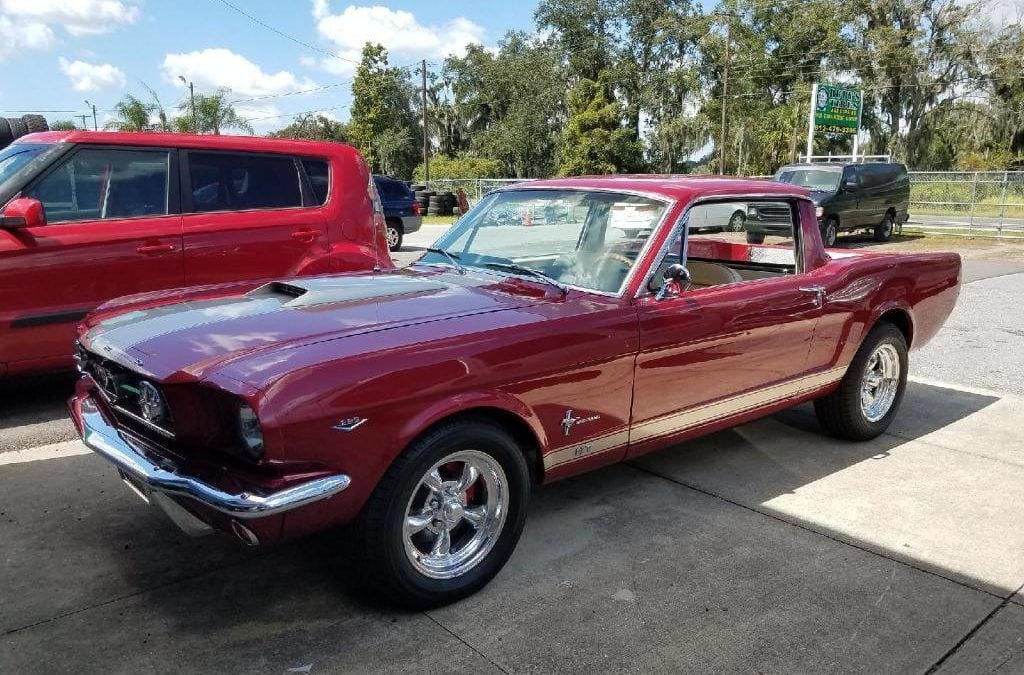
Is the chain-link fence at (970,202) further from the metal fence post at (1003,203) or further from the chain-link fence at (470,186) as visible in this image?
the chain-link fence at (470,186)

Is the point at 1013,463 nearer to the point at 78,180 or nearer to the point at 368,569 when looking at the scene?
the point at 368,569

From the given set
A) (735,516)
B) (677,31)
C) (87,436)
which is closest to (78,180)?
(87,436)

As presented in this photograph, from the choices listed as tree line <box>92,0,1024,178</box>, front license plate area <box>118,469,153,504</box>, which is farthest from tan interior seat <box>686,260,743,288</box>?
tree line <box>92,0,1024,178</box>

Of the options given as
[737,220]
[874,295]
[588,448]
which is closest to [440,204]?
[737,220]

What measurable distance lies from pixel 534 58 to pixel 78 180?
59.0 meters

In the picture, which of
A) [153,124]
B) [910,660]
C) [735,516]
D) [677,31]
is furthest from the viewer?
[153,124]

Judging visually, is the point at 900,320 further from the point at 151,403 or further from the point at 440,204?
the point at 440,204

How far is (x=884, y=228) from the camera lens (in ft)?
64.4

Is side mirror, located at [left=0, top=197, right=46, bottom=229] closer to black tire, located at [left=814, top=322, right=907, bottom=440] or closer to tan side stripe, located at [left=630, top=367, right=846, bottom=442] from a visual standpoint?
tan side stripe, located at [left=630, top=367, right=846, bottom=442]

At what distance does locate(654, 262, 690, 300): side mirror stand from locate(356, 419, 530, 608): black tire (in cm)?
104

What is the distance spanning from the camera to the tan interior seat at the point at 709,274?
468cm

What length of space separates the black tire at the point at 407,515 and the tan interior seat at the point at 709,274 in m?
2.08

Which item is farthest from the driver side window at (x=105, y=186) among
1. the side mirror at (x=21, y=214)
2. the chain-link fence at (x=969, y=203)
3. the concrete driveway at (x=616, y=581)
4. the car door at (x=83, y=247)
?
the chain-link fence at (x=969, y=203)

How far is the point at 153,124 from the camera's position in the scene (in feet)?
194
